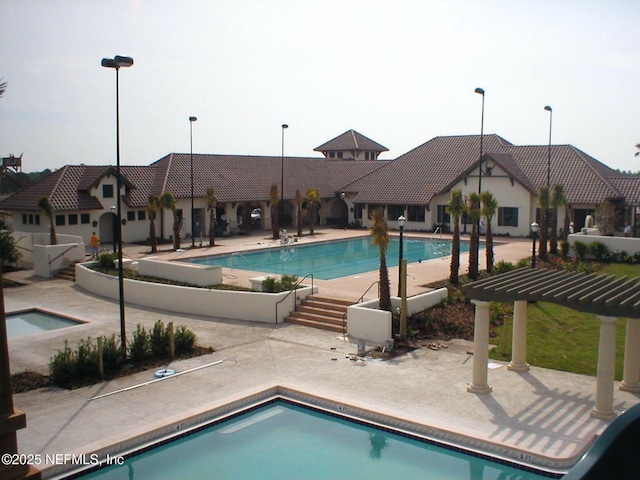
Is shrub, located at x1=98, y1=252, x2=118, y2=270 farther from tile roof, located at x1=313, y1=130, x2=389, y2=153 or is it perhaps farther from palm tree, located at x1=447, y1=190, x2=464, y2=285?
tile roof, located at x1=313, y1=130, x2=389, y2=153

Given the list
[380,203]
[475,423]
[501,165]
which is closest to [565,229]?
[501,165]

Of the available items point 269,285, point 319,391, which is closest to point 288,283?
point 269,285

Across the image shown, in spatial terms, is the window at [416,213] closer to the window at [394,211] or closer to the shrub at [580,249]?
the window at [394,211]

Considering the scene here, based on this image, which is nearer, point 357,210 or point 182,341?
point 182,341

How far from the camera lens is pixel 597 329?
1994cm

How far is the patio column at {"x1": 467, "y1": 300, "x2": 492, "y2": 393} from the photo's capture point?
46.2 ft

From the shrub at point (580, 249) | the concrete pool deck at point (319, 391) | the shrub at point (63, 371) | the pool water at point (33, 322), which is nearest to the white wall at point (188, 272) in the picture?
the concrete pool deck at point (319, 391)

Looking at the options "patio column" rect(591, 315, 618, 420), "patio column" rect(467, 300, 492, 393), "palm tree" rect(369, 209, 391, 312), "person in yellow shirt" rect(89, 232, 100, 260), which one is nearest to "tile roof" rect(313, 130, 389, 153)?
"person in yellow shirt" rect(89, 232, 100, 260)

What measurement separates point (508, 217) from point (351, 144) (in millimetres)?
24770

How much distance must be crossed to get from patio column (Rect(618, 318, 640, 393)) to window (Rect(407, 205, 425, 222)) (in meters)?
31.3

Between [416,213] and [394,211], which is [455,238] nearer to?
[416,213]

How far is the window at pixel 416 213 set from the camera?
45438 mm

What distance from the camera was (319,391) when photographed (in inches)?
565

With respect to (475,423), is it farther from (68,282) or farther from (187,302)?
(68,282)
